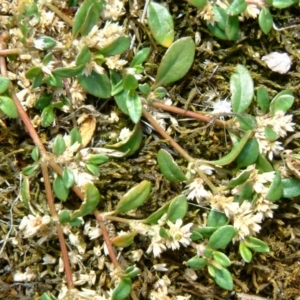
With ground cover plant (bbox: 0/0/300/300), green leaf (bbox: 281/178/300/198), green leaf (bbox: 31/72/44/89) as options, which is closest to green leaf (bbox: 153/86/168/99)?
ground cover plant (bbox: 0/0/300/300)

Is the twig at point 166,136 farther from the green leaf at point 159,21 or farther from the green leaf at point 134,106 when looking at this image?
the green leaf at point 159,21

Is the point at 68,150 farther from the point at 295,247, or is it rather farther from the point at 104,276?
the point at 295,247

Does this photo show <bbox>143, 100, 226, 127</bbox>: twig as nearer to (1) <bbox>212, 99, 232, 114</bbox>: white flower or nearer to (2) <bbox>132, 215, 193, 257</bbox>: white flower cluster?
(1) <bbox>212, 99, 232, 114</bbox>: white flower

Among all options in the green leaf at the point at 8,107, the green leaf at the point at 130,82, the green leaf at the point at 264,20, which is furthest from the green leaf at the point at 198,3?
the green leaf at the point at 8,107

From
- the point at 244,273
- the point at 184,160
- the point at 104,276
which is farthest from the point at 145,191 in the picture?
the point at 244,273

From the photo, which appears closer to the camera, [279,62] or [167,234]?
[167,234]

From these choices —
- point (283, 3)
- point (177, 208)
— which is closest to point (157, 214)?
point (177, 208)

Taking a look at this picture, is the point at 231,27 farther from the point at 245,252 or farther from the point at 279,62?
the point at 245,252
